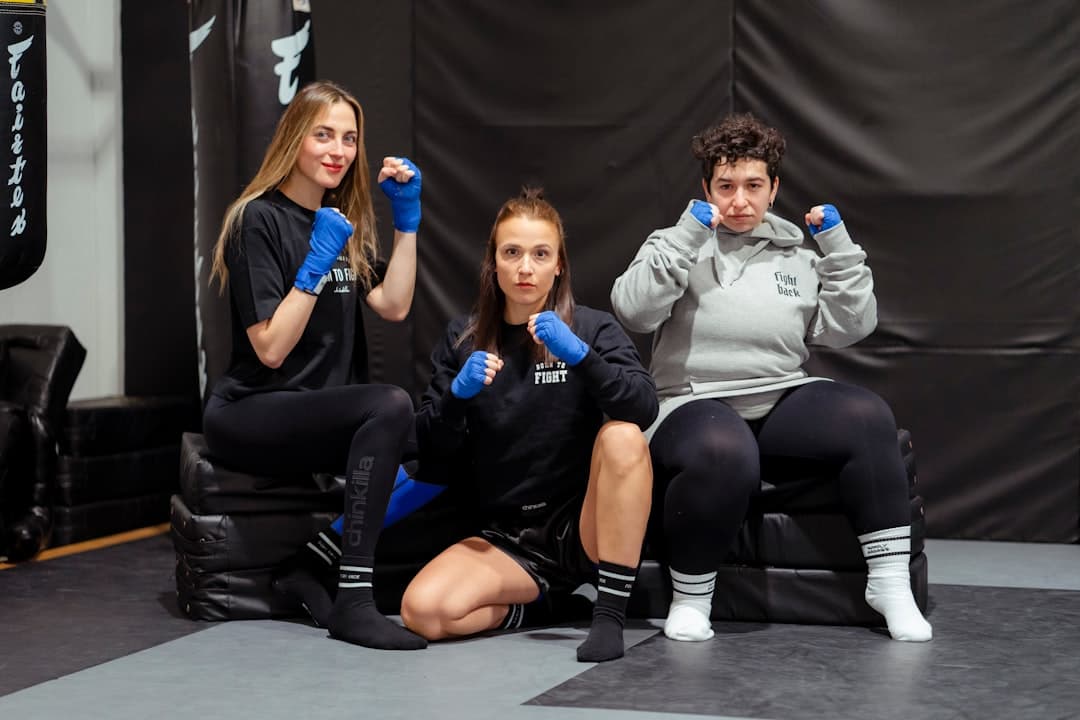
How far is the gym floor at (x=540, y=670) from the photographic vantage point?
7.84ft

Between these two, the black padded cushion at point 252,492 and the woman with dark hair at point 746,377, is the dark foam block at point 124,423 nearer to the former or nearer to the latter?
the black padded cushion at point 252,492

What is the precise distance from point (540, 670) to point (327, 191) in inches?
51.1

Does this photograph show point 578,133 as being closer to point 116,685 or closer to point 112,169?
point 112,169

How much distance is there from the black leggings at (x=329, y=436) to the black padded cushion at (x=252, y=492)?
3cm

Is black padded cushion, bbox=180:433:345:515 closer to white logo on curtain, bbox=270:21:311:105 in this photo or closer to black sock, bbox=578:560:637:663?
black sock, bbox=578:560:637:663

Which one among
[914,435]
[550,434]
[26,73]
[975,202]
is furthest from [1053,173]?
[26,73]

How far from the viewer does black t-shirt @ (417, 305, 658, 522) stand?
2977mm

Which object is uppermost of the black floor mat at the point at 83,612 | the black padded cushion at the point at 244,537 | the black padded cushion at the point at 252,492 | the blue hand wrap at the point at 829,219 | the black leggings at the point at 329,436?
the blue hand wrap at the point at 829,219

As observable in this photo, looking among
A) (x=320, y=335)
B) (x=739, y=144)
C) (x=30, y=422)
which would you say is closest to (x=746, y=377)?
(x=739, y=144)

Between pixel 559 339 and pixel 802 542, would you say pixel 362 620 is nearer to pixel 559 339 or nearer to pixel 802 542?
pixel 559 339

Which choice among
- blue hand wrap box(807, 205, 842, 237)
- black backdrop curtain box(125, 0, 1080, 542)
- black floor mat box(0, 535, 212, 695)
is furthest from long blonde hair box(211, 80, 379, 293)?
black backdrop curtain box(125, 0, 1080, 542)

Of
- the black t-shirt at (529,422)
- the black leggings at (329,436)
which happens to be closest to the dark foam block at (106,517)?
the black leggings at (329,436)

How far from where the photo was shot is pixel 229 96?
13.1 ft

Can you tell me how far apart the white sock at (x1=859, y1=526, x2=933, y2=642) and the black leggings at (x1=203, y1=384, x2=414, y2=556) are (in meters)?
1.05
